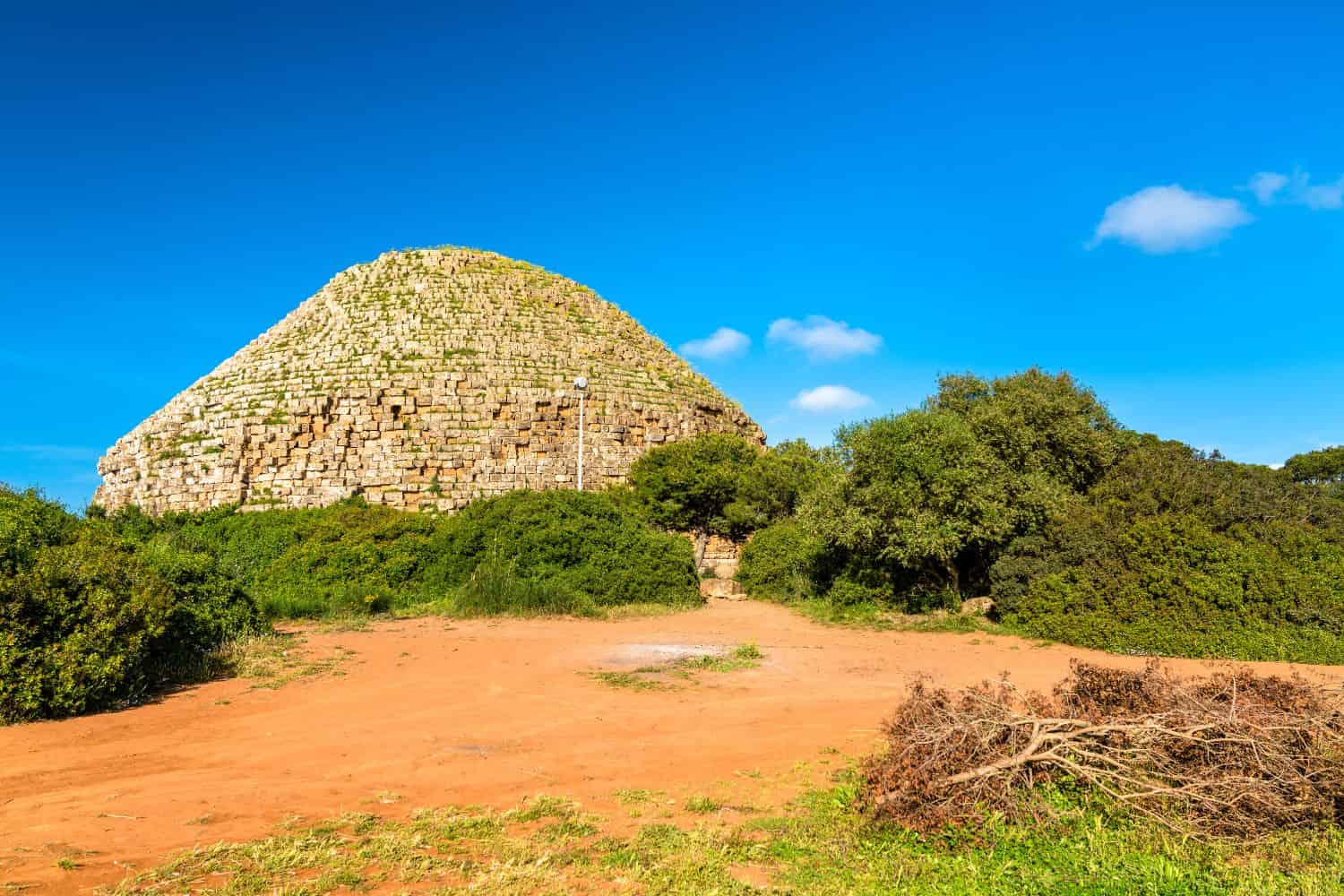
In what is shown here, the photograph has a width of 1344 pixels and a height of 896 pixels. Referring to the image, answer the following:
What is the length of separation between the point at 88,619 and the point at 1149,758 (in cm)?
950

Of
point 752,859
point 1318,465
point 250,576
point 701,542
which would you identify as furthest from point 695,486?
point 1318,465

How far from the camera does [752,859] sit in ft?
13.9

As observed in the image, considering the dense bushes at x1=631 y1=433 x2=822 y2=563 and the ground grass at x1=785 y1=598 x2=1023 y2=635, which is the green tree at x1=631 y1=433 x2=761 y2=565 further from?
the ground grass at x1=785 y1=598 x2=1023 y2=635

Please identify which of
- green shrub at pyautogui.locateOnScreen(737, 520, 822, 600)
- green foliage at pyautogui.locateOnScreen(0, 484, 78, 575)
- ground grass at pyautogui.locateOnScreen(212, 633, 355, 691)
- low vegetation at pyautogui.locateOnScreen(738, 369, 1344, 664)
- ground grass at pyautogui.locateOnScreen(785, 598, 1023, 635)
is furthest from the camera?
green shrub at pyautogui.locateOnScreen(737, 520, 822, 600)

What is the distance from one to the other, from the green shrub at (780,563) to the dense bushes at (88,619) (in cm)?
1305

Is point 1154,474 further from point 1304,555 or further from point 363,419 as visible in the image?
point 363,419

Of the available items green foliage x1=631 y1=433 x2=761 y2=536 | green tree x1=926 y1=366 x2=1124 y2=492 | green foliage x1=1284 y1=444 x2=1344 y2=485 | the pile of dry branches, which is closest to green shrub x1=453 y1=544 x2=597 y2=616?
green foliage x1=631 y1=433 x2=761 y2=536

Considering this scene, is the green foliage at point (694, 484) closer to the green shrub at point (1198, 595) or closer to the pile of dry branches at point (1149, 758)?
the green shrub at point (1198, 595)

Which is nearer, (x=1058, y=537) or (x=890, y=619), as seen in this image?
(x=1058, y=537)

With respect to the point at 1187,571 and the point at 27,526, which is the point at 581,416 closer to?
the point at 27,526

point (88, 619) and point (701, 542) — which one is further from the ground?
point (701, 542)

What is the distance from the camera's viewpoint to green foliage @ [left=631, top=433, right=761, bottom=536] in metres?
24.7

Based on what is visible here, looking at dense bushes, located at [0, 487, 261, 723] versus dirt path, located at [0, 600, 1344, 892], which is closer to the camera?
dirt path, located at [0, 600, 1344, 892]

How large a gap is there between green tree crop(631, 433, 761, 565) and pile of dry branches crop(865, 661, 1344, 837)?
1932 centimetres
